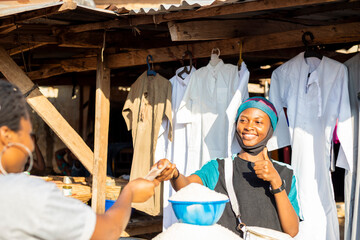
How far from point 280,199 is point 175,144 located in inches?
66.1

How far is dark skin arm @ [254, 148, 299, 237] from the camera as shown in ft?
9.34

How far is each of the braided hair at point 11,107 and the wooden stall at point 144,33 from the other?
184 centimetres

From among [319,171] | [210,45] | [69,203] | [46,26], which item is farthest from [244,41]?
[69,203]

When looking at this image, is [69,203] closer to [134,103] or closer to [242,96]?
[242,96]

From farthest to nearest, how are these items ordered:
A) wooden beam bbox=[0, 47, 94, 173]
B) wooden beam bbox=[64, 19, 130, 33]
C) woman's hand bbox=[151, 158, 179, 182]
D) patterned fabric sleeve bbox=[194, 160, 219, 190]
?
wooden beam bbox=[0, 47, 94, 173] → wooden beam bbox=[64, 19, 130, 33] → patterned fabric sleeve bbox=[194, 160, 219, 190] → woman's hand bbox=[151, 158, 179, 182]

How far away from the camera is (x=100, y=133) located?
474cm

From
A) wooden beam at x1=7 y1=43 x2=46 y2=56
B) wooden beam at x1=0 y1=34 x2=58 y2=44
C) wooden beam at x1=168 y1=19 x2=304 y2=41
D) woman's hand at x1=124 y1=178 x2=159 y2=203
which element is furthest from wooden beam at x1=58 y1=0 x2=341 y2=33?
woman's hand at x1=124 y1=178 x2=159 y2=203

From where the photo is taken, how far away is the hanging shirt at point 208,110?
4176 millimetres

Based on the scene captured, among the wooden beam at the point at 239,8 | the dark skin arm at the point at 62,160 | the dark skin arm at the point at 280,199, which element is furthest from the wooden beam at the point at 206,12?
the dark skin arm at the point at 62,160

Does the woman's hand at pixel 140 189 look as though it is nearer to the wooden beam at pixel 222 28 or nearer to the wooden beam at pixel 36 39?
the wooden beam at pixel 222 28

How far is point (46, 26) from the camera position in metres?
4.66

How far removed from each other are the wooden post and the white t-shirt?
124 inches

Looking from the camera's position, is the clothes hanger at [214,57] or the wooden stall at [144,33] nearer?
the wooden stall at [144,33]

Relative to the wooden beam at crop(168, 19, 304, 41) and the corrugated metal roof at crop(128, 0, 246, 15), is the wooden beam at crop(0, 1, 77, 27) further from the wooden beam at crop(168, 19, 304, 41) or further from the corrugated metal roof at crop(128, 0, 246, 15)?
the wooden beam at crop(168, 19, 304, 41)
